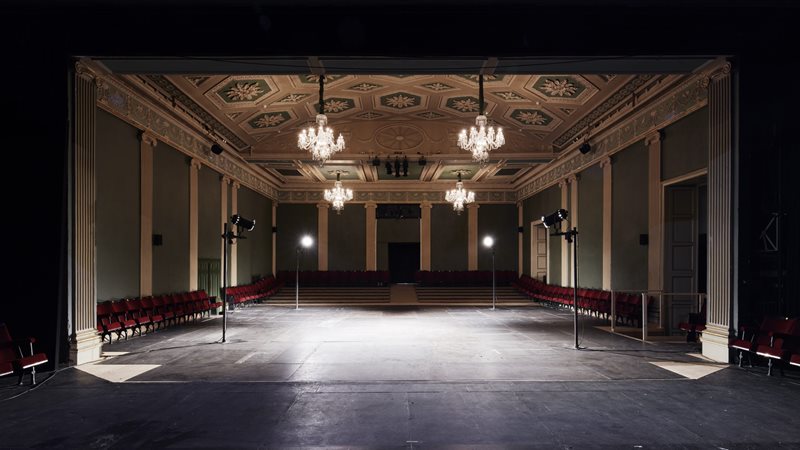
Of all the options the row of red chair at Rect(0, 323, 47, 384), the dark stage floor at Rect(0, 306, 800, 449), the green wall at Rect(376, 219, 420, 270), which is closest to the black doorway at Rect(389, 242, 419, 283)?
the green wall at Rect(376, 219, 420, 270)

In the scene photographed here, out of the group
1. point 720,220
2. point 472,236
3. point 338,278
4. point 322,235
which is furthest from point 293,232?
point 720,220

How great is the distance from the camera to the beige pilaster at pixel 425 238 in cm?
2188

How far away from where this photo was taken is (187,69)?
7414 millimetres

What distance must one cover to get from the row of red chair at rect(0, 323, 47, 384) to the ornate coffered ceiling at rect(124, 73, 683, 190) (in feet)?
16.8

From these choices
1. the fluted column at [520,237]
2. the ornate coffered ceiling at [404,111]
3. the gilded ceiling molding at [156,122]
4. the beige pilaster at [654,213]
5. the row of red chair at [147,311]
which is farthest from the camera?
the fluted column at [520,237]

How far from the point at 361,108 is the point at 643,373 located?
10258 millimetres

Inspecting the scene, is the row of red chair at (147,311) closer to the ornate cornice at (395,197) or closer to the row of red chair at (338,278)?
the row of red chair at (338,278)

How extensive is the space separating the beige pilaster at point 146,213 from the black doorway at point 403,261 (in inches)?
580

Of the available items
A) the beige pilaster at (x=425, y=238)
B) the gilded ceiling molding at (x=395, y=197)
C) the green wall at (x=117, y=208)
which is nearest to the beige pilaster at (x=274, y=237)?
the gilded ceiling molding at (x=395, y=197)

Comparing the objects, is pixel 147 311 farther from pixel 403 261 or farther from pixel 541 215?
pixel 403 261

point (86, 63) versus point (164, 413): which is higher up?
point (86, 63)

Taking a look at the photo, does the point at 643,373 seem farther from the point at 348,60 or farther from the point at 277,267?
the point at 277,267

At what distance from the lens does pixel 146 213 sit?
10148mm

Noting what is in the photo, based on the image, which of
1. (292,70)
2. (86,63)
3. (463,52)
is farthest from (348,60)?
(86,63)
